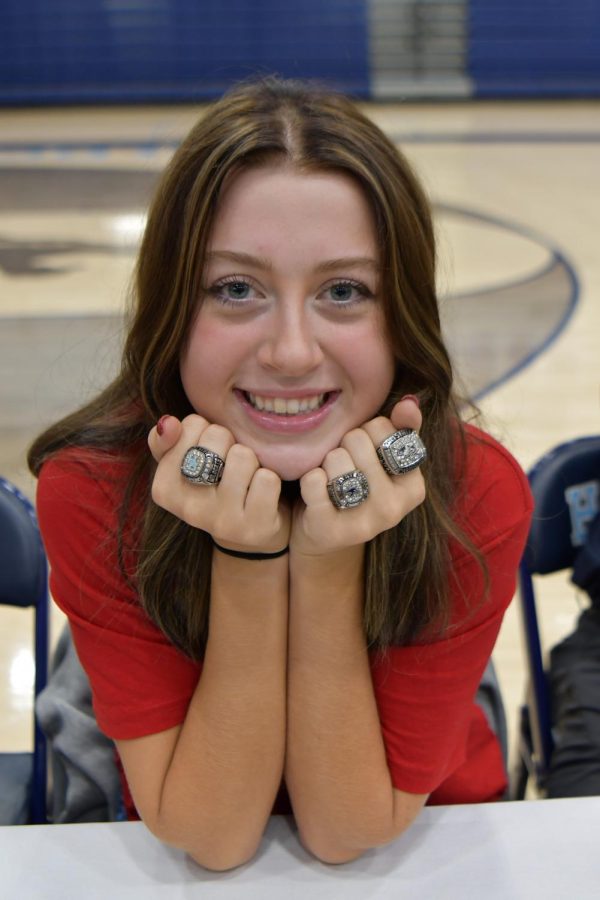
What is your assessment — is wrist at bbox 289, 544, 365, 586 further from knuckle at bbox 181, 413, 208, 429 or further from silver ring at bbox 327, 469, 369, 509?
knuckle at bbox 181, 413, 208, 429

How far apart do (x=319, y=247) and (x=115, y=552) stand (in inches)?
17.3

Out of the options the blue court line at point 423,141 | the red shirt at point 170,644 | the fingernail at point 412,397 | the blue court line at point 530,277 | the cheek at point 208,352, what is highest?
the cheek at point 208,352

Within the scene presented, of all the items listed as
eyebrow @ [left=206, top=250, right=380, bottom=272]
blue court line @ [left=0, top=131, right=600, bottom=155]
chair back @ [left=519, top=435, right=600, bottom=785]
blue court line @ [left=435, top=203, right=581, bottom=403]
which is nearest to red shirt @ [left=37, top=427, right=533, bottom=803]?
eyebrow @ [left=206, top=250, right=380, bottom=272]

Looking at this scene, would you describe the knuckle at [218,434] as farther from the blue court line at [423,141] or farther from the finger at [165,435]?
the blue court line at [423,141]

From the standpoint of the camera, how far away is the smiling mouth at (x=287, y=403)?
1105mm

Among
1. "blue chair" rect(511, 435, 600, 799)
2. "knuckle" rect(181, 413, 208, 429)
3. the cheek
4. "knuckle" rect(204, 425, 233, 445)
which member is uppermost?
the cheek

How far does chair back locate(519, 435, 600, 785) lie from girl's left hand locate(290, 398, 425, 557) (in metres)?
0.62

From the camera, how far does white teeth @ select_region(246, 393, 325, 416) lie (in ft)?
3.63

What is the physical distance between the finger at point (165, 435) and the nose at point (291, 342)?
0.40 ft

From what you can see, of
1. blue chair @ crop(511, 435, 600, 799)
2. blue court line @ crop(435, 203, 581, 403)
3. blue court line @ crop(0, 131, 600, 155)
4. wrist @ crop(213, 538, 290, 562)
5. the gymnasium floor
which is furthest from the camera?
blue court line @ crop(0, 131, 600, 155)

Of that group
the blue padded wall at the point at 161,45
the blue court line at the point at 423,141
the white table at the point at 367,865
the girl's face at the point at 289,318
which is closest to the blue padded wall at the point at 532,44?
the blue padded wall at the point at 161,45

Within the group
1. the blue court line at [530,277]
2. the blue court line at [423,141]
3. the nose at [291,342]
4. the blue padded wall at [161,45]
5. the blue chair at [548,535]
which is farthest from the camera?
the blue padded wall at [161,45]

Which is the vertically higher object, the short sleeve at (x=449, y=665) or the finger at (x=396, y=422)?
the finger at (x=396, y=422)

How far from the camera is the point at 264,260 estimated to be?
107cm
